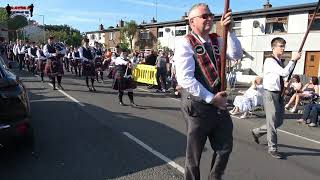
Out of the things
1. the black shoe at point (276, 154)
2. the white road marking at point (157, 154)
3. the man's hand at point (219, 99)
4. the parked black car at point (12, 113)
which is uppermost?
the man's hand at point (219, 99)

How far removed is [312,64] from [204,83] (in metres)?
23.4

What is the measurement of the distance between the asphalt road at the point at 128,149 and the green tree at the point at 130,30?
3908 centimetres

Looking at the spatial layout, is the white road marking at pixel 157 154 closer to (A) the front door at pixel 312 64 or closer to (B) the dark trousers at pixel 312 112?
(B) the dark trousers at pixel 312 112

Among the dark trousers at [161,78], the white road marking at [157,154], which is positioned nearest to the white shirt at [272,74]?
the white road marking at [157,154]

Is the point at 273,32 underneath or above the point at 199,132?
above

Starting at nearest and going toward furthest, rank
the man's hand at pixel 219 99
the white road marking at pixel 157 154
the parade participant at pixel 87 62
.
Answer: the man's hand at pixel 219 99, the white road marking at pixel 157 154, the parade participant at pixel 87 62

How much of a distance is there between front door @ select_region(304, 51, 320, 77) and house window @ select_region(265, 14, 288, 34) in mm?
2692

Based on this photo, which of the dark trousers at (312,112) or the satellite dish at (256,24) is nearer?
the dark trousers at (312,112)

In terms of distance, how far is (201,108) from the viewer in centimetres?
429

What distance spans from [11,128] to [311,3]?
23214 mm

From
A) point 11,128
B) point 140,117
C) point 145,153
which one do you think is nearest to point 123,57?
point 140,117

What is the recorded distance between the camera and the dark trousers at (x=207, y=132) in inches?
169

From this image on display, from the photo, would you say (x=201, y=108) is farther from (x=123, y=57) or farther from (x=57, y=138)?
(x=123, y=57)

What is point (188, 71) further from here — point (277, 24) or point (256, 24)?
point (256, 24)
